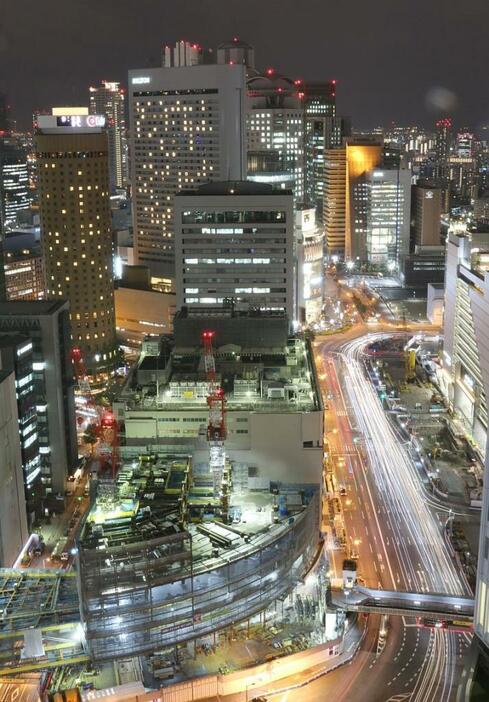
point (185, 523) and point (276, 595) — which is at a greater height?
point (185, 523)

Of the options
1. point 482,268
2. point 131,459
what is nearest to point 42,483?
point 131,459

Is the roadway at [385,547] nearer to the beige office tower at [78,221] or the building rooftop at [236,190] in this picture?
the building rooftop at [236,190]

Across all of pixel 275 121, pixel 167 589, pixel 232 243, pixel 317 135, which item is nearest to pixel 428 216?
pixel 275 121

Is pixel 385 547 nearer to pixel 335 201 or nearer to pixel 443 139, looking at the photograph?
pixel 335 201

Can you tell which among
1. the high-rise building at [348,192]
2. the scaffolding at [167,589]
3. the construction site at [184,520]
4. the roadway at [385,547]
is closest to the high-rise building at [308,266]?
the roadway at [385,547]

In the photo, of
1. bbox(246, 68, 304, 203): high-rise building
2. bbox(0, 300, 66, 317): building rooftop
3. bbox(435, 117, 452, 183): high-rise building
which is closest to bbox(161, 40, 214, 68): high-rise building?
bbox(246, 68, 304, 203): high-rise building

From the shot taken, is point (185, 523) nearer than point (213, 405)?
Yes

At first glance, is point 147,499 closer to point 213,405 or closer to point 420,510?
point 213,405
